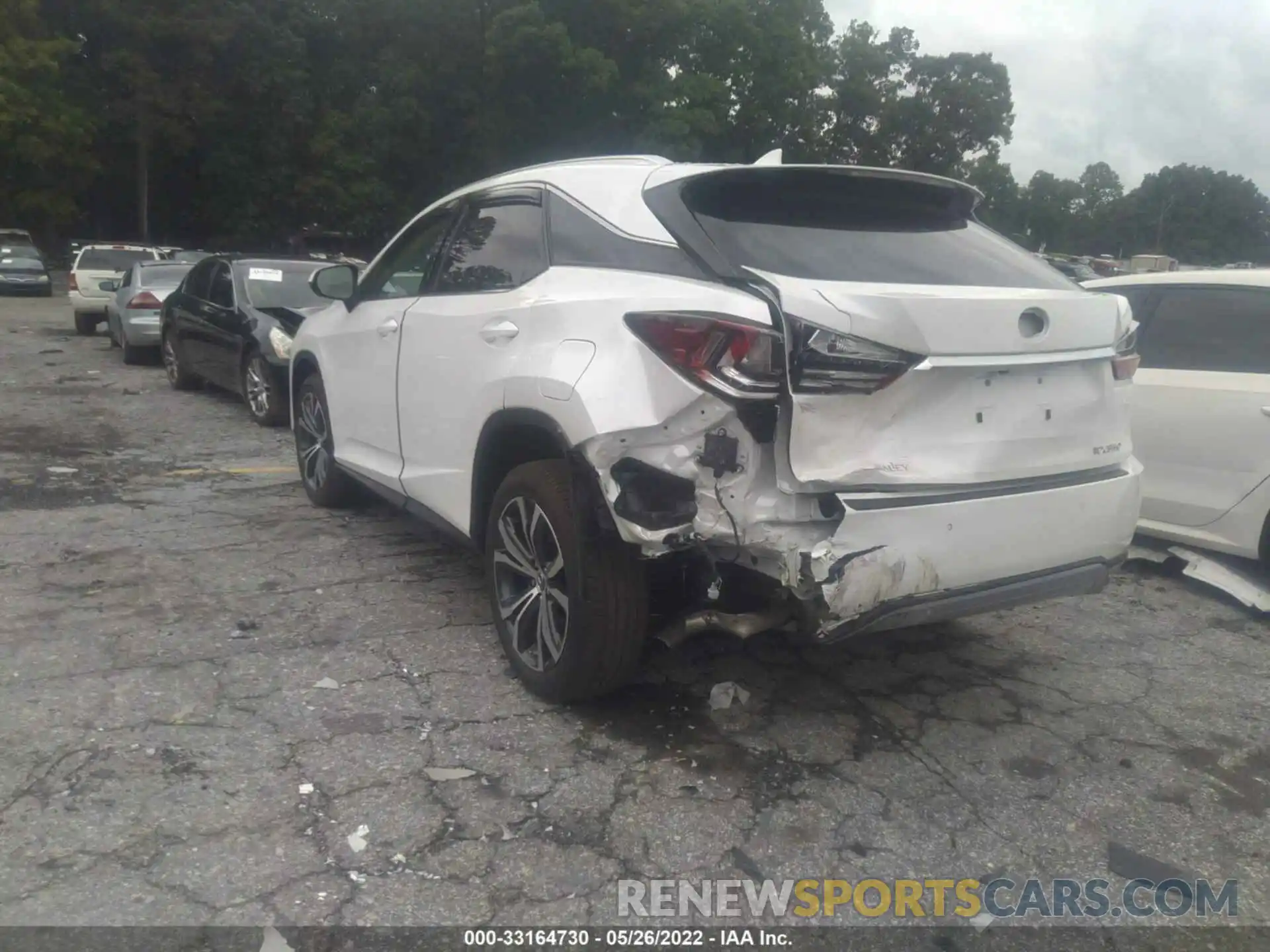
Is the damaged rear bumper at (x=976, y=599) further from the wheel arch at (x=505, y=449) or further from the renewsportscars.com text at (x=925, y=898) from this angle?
the wheel arch at (x=505, y=449)

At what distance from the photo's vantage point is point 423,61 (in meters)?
30.6

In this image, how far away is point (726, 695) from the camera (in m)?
3.89

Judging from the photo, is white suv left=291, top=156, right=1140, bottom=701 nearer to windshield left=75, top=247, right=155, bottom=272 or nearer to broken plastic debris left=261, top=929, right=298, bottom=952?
broken plastic debris left=261, top=929, right=298, bottom=952

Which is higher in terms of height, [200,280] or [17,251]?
[200,280]

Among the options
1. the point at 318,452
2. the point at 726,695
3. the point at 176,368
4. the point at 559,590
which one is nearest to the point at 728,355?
the point at 559,590

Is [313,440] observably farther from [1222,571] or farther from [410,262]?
[1222,571]

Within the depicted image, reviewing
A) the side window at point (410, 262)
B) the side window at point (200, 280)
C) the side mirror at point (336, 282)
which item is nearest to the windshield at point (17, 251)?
the side window at point (200, 280)

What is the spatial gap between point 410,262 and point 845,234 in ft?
7.90

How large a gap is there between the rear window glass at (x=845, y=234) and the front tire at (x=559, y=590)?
954mm

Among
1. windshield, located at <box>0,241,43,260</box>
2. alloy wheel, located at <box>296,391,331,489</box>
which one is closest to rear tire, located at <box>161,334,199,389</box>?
alloy wheel, located at <box>296,391,331,489</box>

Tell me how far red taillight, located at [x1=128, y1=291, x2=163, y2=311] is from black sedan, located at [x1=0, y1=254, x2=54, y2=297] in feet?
53.2

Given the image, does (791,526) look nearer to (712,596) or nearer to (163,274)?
(712,596)

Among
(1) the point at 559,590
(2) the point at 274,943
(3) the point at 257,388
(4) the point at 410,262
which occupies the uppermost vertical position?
(4) the point at 410,262

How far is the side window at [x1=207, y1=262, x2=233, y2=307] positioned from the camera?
33.6ft
